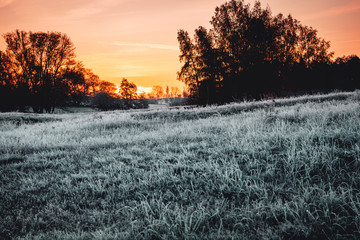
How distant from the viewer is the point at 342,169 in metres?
2.68

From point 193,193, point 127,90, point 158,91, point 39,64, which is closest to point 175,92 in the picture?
point 158,91

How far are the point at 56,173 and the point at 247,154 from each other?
11.3 feet

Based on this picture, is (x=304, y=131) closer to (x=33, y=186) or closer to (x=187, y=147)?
(x=187, y=147)

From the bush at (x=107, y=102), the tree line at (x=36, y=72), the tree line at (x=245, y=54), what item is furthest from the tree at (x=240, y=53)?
the bush at (x=107, y=102)

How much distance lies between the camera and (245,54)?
72.0 feet

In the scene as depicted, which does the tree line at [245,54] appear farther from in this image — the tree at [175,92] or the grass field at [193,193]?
the tree at [175,92]

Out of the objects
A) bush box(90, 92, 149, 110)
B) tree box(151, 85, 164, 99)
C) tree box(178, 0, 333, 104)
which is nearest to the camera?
tree box(178, 0, 333, 104)

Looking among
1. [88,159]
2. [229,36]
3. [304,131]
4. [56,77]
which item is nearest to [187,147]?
[88,159]

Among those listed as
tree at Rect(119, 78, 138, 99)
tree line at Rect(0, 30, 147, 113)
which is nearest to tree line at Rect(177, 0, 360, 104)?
tree line at Rect(0, 30, 147, 113)

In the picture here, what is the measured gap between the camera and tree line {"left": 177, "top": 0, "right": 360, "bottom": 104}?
21938mm

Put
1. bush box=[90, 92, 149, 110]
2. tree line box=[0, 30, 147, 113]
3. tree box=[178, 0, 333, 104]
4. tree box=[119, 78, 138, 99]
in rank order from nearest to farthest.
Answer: tree box=[178, 0, 333, 104] → tree line box=[0, 30, 147, 113] → bush box=[90, 92, 149, 110] → tree box=[119, 78, 138, 99]

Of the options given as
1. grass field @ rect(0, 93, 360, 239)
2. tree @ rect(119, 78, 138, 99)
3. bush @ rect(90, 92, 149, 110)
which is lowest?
grass field @ rect(0, 93, 360, 239)

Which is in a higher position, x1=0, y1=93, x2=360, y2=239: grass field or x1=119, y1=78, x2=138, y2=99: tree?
x1=119, y1=78, x2=138, y2=99: tree

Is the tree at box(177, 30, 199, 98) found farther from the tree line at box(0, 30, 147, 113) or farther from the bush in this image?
the bush
